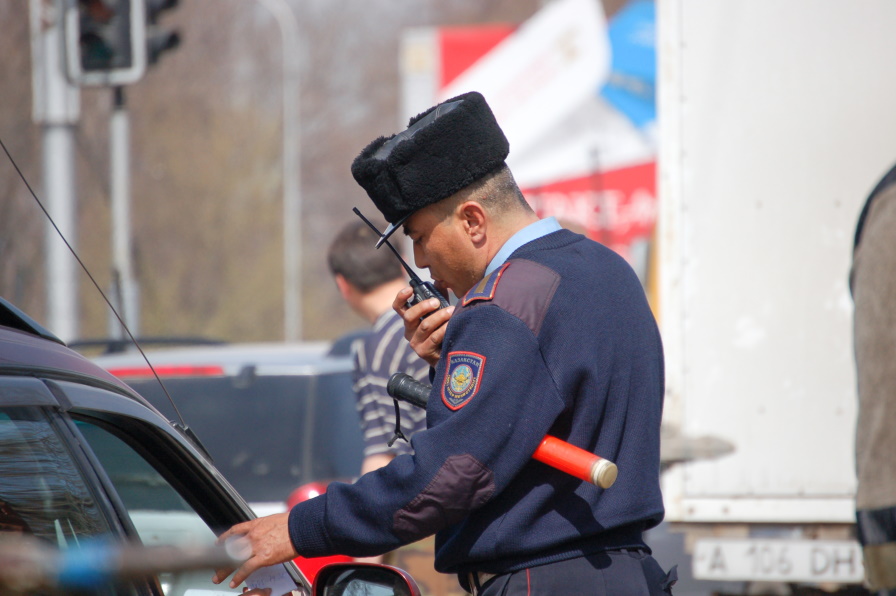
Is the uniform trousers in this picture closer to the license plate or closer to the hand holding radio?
the hand holding radio

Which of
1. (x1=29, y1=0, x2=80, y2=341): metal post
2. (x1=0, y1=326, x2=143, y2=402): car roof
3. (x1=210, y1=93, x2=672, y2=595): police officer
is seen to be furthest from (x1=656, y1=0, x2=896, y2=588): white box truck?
(x1=29, y1=0, x2=80, y2=341): metal post

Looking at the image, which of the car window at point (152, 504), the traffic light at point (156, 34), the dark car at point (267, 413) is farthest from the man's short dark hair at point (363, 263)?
the traffic light at point (156, 34)

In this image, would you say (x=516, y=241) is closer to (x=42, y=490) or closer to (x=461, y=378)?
(x=461, y=378)

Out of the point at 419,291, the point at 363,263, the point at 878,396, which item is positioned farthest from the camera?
the point at 363,263

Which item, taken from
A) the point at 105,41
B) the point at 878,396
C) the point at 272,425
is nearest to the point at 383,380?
the point at 272,425

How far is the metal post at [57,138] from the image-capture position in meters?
5.66

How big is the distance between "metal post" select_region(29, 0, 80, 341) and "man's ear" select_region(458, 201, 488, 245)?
12.8 feet

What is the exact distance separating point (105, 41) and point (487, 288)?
4.99 m

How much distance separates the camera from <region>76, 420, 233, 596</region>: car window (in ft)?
6.12

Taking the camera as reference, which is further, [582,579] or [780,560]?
[780,560]

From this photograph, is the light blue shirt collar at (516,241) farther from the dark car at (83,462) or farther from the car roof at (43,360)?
the car roof at (43,360)

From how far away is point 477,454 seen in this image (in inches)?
71.0

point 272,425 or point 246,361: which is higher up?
point 246,361

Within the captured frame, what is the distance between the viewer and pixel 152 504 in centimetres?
314
